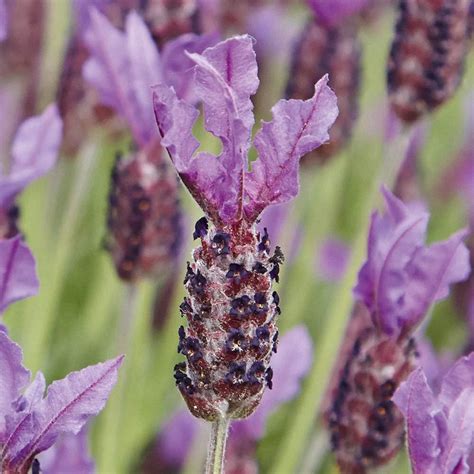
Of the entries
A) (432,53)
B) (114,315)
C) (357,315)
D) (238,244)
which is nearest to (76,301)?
(114,315)

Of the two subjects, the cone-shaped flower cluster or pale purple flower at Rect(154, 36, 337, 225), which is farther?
the cone-shaped flower cluster

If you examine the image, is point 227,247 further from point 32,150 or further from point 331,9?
point 331,9

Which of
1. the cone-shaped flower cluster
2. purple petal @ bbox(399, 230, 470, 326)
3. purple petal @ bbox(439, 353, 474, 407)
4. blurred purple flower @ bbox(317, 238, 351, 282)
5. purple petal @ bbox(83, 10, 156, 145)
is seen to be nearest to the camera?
purple petal @ bbox(439, 353, 474, 407)

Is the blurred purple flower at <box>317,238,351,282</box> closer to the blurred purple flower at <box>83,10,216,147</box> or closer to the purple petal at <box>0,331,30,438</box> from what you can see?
the blurred purple flower at <box>83,10,216,147</box>

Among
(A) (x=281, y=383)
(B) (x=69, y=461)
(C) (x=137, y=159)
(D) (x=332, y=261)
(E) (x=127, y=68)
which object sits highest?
(E) (x=127, y=68)

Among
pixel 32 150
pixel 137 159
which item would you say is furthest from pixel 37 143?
pixel 137 159

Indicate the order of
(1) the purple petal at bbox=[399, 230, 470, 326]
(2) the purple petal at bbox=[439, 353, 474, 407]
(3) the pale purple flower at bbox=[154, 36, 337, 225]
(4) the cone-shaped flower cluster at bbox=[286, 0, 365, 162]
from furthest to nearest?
(4) the cone-shaped flower cluster at bbox=[286, 0, 365, 162]
(1) the purple petal at bbox=[399, 230, 470, 326]
(2) the purple petal at bbox=[439, 353, 474, 407]
(3) the pale purple flower at bbox=[154, 36, 337, 225]

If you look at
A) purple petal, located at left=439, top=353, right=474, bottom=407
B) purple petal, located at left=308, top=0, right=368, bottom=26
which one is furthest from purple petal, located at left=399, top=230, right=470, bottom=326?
purple petal, located at left=308, top=0, right=368, bottom=26

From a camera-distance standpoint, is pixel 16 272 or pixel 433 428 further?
pixel 16 272

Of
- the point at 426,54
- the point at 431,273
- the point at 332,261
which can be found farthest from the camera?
the point at 332,261
